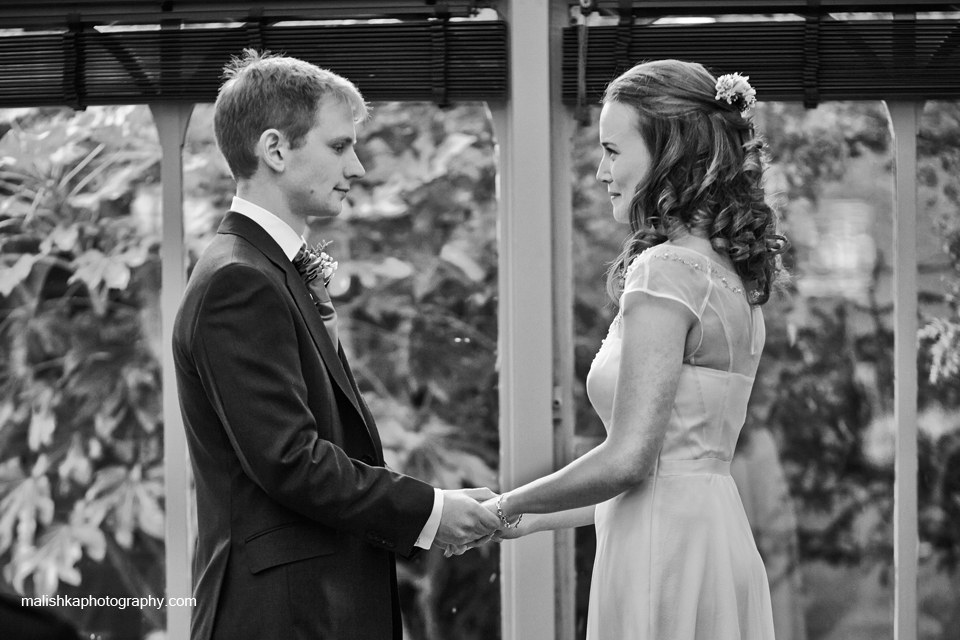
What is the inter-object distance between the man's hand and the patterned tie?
0.37 metres

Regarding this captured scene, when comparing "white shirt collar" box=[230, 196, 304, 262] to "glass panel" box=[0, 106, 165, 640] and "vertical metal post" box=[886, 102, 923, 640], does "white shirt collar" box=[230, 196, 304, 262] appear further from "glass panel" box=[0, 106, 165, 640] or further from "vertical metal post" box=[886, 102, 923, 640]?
"vertical metal post" box=[886, 102, 923, 640]

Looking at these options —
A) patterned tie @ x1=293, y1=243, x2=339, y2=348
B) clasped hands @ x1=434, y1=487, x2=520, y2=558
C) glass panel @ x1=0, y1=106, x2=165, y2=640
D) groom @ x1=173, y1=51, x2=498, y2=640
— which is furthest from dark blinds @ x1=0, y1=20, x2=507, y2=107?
clasped hands @ x1=434, y1=487, x2=520, y2=558

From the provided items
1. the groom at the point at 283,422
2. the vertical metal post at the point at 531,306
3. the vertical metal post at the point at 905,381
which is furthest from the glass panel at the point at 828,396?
the groom at the point at 283,422

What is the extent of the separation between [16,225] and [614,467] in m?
2.24

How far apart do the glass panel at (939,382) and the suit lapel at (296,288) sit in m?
1.86

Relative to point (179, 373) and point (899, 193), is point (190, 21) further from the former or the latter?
point (899, 193)

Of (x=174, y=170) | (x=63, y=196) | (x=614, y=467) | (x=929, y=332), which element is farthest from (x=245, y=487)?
(x=929, y=332)

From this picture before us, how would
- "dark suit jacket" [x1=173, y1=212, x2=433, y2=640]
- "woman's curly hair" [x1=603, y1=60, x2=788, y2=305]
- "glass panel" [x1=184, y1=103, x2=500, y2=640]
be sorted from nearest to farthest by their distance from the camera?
"dark suit jacket" [x1=173, y1=212, x2=433, y2=640] < "woman's curly hair" [x1=603, y1=60, x2=788, y2=305] < "glass panel" [x1=184, y1=103, x2=500, y2=640]

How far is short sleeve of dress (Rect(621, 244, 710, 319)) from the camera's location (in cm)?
160

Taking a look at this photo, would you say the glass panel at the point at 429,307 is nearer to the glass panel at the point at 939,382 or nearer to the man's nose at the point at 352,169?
the man's nose at the point at 352,169

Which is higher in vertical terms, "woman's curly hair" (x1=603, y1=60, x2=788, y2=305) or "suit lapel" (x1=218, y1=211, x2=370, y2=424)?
"woman's curly hair" (x1=603, y1=60, x2=788, y2=305)

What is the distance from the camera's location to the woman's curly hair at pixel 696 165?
1668mm


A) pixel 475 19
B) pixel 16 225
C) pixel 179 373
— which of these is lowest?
A: pixel 179 373

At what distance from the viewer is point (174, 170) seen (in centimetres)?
288
